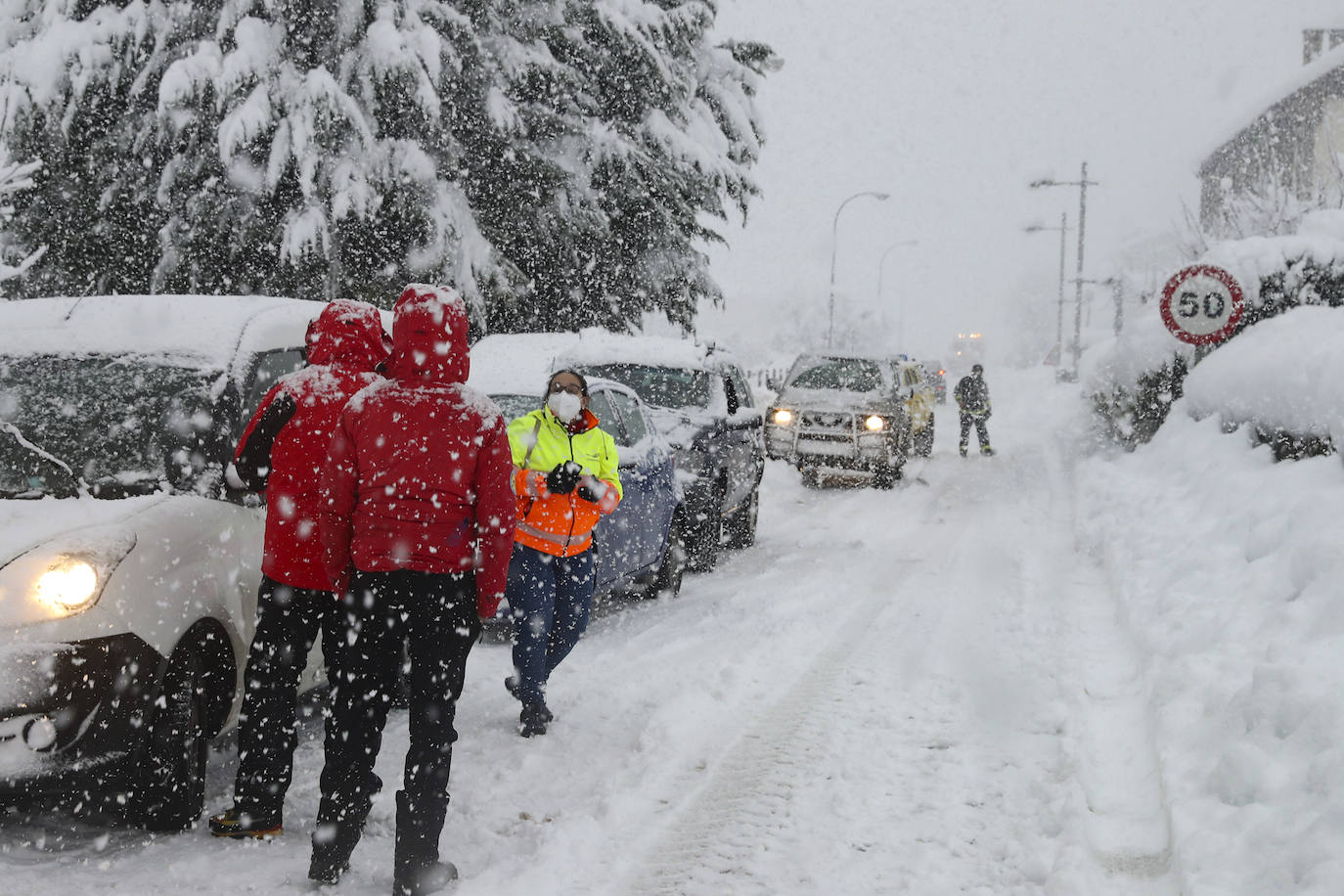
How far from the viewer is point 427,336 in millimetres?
3527

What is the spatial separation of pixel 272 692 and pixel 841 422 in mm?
12971

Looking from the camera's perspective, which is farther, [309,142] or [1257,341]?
[309,142]

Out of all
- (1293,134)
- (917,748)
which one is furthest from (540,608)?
(1293,134)

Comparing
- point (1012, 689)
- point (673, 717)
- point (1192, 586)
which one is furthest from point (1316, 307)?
point (673, 717)

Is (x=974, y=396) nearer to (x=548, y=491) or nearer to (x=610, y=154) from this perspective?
(x=610, y=154)

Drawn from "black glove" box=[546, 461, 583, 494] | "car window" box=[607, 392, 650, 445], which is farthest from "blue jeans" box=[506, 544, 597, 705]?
"car window" box=[607, 392, 650, 445]

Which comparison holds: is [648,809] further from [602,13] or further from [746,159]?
[746,159]

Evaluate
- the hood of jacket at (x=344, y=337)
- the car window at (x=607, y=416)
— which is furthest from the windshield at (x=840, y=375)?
the hood of jacket at (x=344, y=337)

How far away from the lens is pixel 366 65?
10836mm

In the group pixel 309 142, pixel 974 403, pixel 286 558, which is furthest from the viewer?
pixel 974 403

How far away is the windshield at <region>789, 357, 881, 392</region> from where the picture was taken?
1719 centimetres

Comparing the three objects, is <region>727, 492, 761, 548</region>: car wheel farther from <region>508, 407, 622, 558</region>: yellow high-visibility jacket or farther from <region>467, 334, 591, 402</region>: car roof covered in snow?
<region>508, 407, 622, 558</region>: yellow high-visibility jacket

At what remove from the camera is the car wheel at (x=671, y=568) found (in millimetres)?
8648

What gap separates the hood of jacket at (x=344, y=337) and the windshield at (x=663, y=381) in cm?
622
